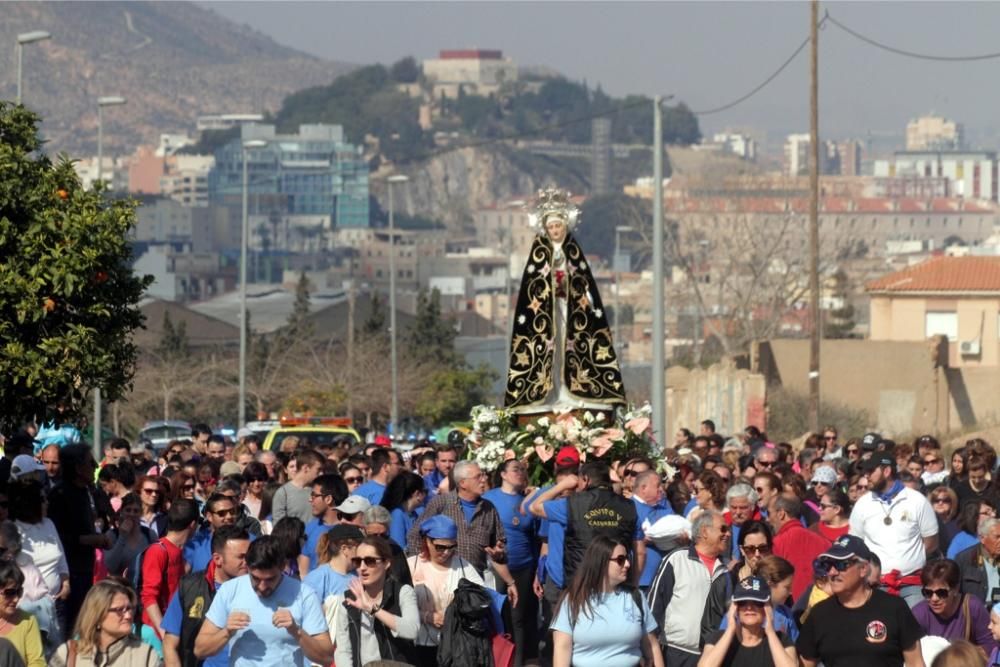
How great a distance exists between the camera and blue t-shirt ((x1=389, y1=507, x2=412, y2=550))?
48.7 feet

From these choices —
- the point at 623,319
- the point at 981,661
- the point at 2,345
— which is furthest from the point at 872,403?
the point at 623,319

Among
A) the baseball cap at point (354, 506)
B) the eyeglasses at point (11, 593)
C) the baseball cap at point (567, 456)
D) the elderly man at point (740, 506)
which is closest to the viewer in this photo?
the eyeglasses at point (11, 593)

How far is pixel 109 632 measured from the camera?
10.5 meters

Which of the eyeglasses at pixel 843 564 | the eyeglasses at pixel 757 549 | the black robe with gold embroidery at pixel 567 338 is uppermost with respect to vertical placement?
the black robe with gold embroidery at pixel 567 338

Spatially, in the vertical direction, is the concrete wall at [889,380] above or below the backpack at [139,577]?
below

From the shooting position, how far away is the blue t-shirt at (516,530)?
50.6 feet

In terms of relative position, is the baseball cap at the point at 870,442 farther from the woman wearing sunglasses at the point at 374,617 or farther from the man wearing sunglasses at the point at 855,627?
the woman wearing sunglasses at the point at 374,617

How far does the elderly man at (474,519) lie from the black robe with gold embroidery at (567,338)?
5.24 m

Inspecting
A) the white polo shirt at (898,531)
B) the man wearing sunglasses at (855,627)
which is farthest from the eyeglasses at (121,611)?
the white polo shirt at (898,531)

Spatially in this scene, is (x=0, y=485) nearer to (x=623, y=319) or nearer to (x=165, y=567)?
(x=165, y=567)

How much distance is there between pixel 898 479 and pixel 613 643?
695 cm

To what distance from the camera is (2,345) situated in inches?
574

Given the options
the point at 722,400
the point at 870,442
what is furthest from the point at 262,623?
the point at 722,400

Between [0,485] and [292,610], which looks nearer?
[292,610]
